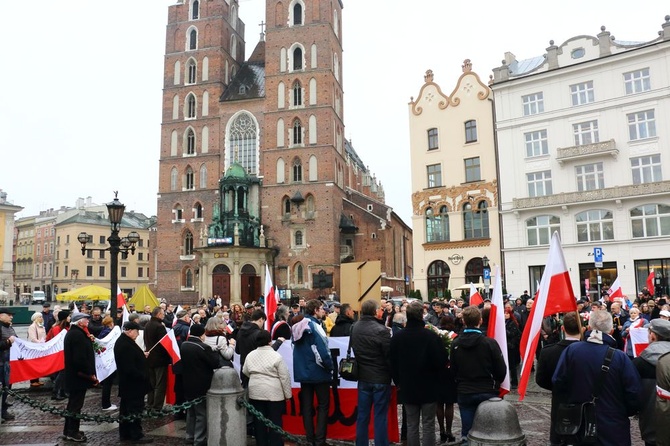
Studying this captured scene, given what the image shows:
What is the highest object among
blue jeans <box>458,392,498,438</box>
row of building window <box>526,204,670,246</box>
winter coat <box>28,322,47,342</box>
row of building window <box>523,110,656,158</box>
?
row of building window <box>523,110,656,158</box>

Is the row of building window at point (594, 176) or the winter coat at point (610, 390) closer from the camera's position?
the winter coat at point (610, 390)

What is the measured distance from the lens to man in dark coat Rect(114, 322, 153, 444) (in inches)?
316

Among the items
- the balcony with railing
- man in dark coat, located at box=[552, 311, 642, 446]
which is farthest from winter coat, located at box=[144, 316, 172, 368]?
the balcony with railing

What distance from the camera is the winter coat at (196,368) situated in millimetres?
7621

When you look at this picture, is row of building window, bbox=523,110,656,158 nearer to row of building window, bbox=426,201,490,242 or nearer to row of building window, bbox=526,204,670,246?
row of building window, bbox=526,204,670,246

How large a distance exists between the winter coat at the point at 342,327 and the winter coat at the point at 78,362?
3.78 metres

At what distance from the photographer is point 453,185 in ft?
112

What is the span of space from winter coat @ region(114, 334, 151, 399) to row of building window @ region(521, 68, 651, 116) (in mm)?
29745

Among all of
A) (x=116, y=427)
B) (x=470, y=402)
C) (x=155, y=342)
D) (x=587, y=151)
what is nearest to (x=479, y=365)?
(x=470, y=402)

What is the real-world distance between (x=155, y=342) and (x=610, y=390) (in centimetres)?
Answer: 722

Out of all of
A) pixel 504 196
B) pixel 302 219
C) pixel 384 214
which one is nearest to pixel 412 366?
pixel 504 196

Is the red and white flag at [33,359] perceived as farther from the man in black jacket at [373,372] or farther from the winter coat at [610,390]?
the winter coat at [610,390]

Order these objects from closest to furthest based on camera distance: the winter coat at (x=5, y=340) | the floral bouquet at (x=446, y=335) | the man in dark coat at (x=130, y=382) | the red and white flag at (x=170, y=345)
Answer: the floral bouquet at (x=446, y=335) → the man in dark coat at (x=130, y=382) → the red and white flag at (x=170, y=345) → the winter coat at (x=5, y=340)

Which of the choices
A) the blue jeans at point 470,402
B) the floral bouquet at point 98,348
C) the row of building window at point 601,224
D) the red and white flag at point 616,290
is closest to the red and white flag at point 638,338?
the blue jeans at point 470,402
